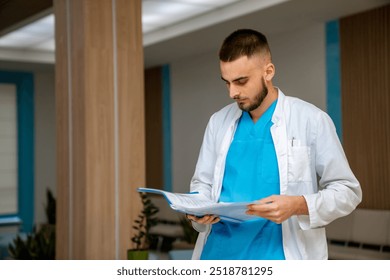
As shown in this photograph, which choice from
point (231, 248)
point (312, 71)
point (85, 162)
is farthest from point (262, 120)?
point (312, 71)

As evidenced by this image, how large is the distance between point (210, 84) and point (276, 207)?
7.35 m

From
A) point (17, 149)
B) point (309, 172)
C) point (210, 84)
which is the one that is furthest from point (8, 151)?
point (309, 172)

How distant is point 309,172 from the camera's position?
69.3 inches

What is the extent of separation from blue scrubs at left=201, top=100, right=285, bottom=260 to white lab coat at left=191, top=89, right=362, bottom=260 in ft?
0.09

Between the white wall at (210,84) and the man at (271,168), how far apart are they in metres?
5.35

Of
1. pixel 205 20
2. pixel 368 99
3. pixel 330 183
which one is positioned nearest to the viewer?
pixel 330 183

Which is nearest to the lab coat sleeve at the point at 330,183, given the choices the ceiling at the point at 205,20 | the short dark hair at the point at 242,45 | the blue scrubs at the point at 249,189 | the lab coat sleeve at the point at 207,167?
the blue scrubs at the point at 249,189

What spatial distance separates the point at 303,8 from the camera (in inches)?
249

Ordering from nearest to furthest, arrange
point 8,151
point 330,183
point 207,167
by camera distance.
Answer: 1. point 330,183
2. point 207,167
3. point 8,151

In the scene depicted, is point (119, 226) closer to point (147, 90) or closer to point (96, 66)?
point (96, 66)

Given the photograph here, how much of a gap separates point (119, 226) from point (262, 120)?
2.67 metres

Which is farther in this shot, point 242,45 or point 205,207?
point 242,45

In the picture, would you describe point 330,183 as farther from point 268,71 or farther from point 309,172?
point 268,71

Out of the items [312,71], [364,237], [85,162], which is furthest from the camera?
[312,71]
